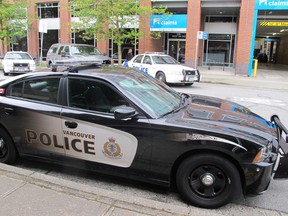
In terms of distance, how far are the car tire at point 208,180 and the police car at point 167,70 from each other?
11.1 meters

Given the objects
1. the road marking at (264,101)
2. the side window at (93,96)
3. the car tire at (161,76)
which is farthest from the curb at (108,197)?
the car tire at (161,76)

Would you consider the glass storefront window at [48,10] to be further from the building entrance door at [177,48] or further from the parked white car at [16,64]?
the parked white car at [16,64]

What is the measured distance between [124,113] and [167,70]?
1125 centimetres

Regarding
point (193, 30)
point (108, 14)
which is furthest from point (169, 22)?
point (108, 14)

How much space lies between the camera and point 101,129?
11.8 ft

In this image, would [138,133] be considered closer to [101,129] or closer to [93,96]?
[101,129]

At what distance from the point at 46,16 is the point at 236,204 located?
29379 mm

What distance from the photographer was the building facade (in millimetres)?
20984

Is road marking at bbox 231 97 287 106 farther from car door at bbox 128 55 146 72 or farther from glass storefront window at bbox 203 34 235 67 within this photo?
glass storefront window at bbox 203 34 235 67

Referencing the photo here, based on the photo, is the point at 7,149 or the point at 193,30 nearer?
the point at 7,149

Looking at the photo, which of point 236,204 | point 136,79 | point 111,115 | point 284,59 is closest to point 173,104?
point 136,79

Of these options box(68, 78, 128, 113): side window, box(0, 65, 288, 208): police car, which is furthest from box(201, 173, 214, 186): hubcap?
box(68, 78, 128, 113): side window

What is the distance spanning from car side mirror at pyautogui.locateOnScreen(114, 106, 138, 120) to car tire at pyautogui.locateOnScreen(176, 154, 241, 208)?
77 centimetres

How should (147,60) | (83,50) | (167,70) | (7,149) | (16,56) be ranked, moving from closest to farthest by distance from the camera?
(7,149) → (167,70) → (147,60) → (83,50) → (16,56)
